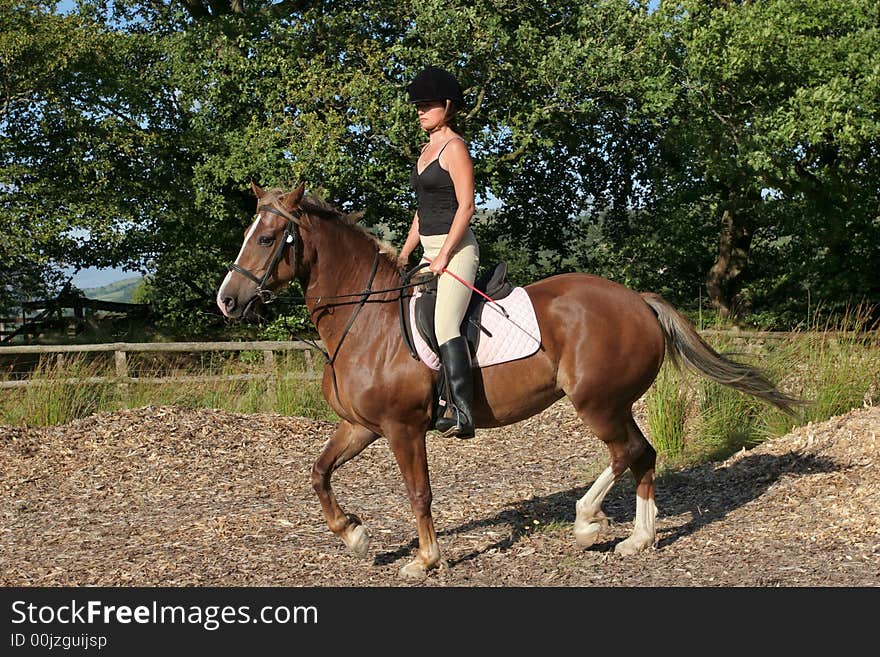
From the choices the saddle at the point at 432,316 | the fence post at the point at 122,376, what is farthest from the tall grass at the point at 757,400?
the fence post at the point at 122,376

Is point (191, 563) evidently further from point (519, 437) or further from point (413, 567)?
point (519, 437)

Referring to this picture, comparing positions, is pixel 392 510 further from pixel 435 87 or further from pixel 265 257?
pixel 435 87

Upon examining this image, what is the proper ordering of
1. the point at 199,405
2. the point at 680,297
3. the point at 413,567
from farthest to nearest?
the point at 680,297 → the point at 199,405 → the point at 413,567

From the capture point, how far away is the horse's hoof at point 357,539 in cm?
575

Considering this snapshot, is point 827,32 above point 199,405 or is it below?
above

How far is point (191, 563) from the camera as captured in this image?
19.0ft

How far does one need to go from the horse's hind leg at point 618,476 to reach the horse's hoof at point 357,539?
1.34 metres

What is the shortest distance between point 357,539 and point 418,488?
598 millimetres

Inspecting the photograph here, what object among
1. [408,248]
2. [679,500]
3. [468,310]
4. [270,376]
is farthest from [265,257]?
[270,376]

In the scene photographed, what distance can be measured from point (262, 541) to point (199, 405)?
17.6ft

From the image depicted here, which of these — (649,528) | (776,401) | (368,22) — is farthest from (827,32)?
(649,528)

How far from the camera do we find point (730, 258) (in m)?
20.9

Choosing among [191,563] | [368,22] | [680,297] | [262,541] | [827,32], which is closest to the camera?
[191,563]

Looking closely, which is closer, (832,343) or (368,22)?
(832,343)
